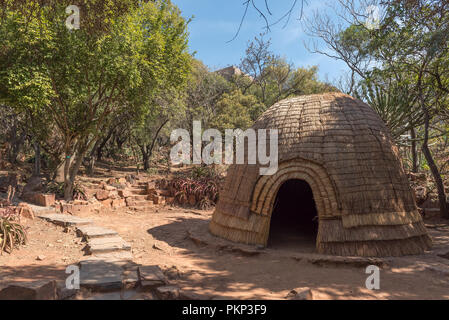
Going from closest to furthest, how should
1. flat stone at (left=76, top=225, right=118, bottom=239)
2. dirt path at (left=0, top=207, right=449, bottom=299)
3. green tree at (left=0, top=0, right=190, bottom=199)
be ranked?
dirt path at (left=0, top=207, right=449, bottom=299) → flat stone at (left=76, top=225, right=118, bottom=239) → green tree at (left=0, top=0, right=190, bottom=199)

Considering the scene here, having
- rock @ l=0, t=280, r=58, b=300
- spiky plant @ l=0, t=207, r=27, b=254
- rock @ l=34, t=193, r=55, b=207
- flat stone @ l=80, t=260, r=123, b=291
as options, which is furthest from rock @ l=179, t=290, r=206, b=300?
rock @ l=34, t=193, r=55, b=207

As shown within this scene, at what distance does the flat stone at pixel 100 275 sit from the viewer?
13.0 feet

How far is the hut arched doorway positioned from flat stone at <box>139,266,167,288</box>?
365 centimetres

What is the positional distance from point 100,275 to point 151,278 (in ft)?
2.65

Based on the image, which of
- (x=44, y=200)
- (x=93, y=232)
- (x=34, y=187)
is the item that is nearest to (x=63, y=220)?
(x=93, y=232)

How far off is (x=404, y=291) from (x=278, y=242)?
Answer: 2.97 metres

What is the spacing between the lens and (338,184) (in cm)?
563

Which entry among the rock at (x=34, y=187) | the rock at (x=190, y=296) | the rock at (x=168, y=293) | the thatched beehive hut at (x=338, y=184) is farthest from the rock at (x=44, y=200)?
the rock at (x=190, y=296)

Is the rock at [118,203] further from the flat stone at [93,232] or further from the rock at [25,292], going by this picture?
the rock at [25,292]

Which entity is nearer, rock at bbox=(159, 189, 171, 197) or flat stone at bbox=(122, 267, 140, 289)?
flat stone at bbox=(122, 267, 140, 289)

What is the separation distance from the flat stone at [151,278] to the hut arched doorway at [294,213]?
3.65 m

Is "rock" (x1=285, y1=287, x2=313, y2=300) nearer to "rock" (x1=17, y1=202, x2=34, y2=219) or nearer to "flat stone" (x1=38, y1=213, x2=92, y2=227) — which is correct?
"flat stone" (x1=38, y1=213, x2=92, y2=227)

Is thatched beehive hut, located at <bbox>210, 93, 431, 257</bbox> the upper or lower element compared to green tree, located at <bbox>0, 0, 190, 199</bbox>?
lower

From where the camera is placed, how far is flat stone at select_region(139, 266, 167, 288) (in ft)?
13.3
